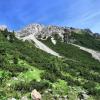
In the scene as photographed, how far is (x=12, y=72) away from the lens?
104ft

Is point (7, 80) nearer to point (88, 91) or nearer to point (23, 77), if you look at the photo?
point (23, 77)

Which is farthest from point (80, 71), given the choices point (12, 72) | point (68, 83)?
point (12, 72)

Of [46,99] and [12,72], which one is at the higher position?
[12,72]

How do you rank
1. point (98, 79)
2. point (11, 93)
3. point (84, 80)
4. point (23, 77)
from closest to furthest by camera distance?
point (11, 93)
point (23, 77)
point (84, 80)
point (98, 79)

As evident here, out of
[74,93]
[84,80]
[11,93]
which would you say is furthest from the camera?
[84,80]

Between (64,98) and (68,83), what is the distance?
185 inches

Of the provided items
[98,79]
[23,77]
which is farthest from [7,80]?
[98,79]

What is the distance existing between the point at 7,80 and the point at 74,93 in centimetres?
633

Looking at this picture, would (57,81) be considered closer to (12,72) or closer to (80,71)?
(12,72)

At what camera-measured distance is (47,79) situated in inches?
1256

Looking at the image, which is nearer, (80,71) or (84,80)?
(84,80)

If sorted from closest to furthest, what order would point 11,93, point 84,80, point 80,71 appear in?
point 11,93 < point 84,80 < point 80,71

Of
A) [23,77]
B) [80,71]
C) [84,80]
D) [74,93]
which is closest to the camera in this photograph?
[74,93]

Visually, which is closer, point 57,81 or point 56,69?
point 57,81
